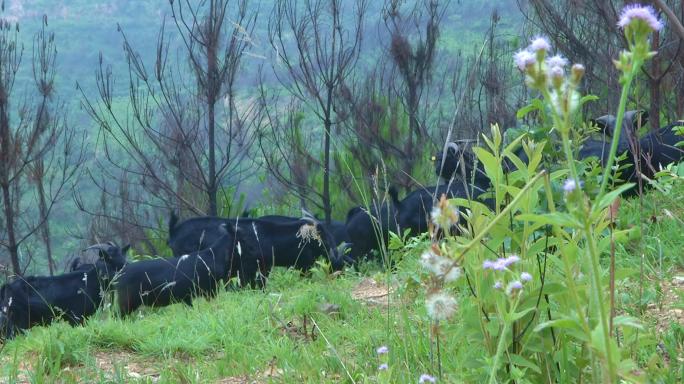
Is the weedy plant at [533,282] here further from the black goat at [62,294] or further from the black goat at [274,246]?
the black goat at [274,246]

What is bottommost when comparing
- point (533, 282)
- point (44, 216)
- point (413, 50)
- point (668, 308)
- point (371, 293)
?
point (44, 216)

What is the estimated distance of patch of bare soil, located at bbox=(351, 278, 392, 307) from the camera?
16.2 ft

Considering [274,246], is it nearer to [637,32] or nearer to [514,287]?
[514,287]

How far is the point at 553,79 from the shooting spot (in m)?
1.43

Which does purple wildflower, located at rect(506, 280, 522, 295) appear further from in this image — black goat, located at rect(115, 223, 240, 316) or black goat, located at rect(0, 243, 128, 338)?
black goat, located at rect(0, 243, 128, 338)

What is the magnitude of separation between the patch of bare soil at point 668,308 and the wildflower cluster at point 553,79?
6.27ft

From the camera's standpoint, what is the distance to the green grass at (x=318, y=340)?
296 centimetres

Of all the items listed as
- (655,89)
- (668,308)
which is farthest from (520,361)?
(655,89)

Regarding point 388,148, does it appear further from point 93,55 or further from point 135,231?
point 93,55

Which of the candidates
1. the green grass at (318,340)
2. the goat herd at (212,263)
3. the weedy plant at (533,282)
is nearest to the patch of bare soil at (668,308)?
the green grass at (318,340)

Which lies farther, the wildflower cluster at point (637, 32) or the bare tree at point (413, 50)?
the bare tree at point (413, 50)

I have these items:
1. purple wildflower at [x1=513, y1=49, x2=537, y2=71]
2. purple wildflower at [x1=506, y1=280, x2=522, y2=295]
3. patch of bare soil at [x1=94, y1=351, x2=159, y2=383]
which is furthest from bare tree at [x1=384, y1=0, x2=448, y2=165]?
purple wildflower at [x1=513, y1=49, x2=537, y2=71]

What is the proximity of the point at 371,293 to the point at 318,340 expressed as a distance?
151cm

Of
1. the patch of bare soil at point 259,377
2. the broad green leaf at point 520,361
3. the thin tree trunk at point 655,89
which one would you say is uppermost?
the thin tree trunk at point 655,89
